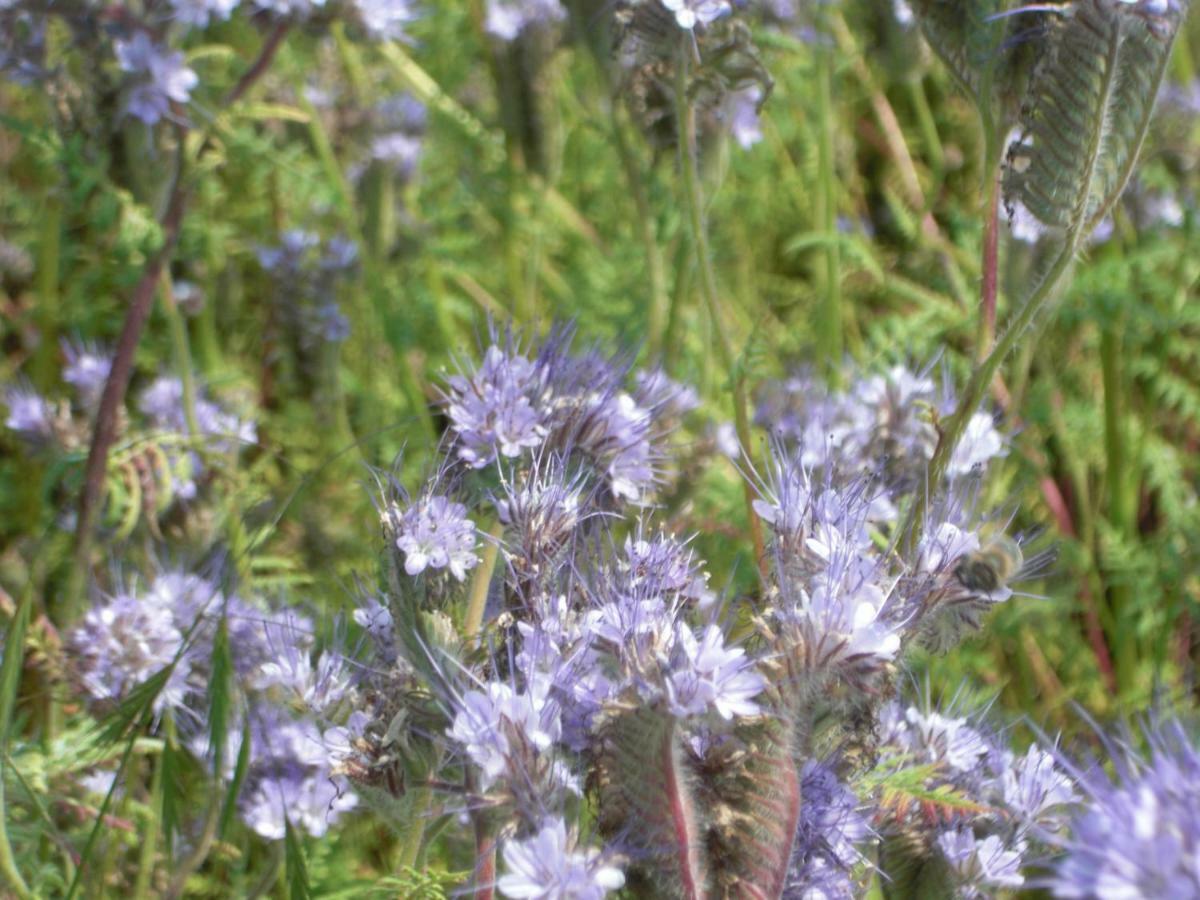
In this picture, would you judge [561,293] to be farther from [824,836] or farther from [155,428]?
[824,836]

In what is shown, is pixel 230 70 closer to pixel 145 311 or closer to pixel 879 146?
pixel 145 311

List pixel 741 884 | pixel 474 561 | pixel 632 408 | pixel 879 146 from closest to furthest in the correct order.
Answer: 1. pixel 741 884
2. pixel 474 561
3. pixel 632 408
4. pixel 879 146

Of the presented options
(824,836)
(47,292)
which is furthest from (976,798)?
(47,292)

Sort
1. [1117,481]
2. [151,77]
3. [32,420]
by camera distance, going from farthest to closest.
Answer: [1117,481], [32,420], [151,77]

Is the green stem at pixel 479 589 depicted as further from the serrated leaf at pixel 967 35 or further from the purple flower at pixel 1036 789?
the serrated leaf at pixel 967 35

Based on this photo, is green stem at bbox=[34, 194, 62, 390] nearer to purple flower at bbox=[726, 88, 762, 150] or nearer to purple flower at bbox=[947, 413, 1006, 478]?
purple flower at bbox=[726, 88, 762, 150]

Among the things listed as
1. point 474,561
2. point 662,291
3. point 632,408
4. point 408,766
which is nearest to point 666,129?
point 662,291
